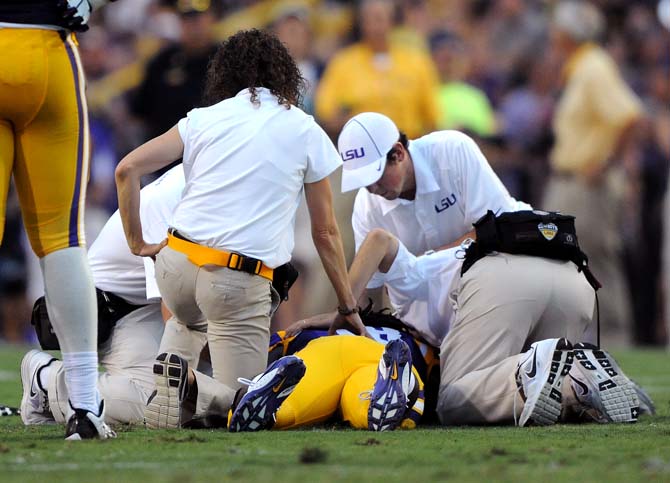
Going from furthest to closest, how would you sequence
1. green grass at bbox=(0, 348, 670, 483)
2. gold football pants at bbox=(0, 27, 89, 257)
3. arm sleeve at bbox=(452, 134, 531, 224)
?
arm sleeve at bbox=(452, 134, 531, 224) → gold football pants at bbox=(0, 27, 89, 257) → green grass at bbox=(0, 348, 670, 483)

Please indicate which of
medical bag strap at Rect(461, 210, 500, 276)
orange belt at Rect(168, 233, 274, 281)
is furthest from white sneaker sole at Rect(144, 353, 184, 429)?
medical bag strap at Rect(461, 210, 500, 276)

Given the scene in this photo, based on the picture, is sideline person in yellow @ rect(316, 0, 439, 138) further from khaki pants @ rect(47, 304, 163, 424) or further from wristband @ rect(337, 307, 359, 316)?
wristband @ rect(337, 307, 359, 316)

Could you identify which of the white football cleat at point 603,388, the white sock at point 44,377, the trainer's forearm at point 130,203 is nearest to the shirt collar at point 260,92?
the trainer's forearm at point 130,203

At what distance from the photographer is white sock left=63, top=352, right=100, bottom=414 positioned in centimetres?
448

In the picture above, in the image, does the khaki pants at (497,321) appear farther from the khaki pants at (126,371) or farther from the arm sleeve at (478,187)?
the khaki pants at (126,371)

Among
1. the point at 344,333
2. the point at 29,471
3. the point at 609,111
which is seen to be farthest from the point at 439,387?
the point at 609,111

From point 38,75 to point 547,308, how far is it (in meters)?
2.48

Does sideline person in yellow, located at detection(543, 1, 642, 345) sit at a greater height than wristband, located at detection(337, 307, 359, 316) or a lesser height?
greater

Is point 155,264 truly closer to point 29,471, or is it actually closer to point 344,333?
point 344,333

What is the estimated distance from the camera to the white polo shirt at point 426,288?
602cm

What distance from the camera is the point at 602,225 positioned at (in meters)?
11.5

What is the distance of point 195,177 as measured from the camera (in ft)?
17.2

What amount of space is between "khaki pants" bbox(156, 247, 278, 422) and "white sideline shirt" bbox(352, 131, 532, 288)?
1.49 meters

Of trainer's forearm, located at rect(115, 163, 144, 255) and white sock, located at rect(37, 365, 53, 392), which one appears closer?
trainer's forearm, located at rect(115, 163, 144, 255)
